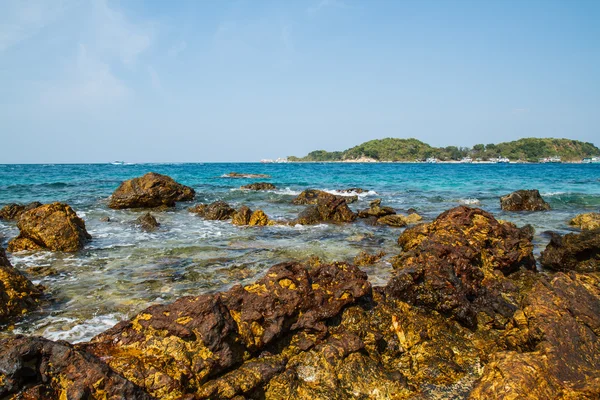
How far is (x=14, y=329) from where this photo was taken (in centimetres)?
531

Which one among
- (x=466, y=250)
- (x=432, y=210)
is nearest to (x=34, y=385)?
(x=466, y=250)

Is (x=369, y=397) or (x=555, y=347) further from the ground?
(x=555, y=347)

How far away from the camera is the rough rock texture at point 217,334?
3766mm

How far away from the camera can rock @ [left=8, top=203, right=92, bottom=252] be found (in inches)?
406

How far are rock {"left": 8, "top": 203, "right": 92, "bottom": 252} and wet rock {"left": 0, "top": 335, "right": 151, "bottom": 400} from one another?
8.05 metres

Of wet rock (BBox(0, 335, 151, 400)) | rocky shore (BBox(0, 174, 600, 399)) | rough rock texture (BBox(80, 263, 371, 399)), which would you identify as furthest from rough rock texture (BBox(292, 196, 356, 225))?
wet rock (BBox(0, 335, 151, 400))

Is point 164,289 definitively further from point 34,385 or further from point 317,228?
point 317,228

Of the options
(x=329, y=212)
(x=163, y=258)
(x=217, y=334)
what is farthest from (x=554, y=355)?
(x=329, y=212)

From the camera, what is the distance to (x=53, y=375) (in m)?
3.22

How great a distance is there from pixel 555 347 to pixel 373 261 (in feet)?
16.8

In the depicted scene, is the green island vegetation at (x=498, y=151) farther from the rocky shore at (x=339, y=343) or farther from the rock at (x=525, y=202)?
the rocky shore at (x=339, y=343)

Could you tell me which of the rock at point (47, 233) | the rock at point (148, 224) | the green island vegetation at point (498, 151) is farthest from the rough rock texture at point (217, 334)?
the green island vegetation at point (498, 151)

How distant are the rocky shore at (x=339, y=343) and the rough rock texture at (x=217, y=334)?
1 cm

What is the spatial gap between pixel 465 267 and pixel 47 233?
10.7 m
